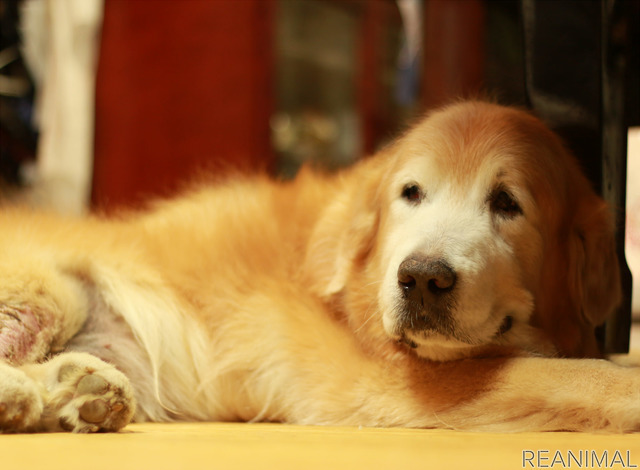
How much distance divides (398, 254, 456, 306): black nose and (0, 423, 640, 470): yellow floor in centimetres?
31

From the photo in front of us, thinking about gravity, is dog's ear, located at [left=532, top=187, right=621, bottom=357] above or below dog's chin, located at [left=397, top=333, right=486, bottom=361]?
above

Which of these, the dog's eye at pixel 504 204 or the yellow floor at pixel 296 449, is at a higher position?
the dog's eye at pixel 504 204

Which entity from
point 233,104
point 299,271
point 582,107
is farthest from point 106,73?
point 582,107

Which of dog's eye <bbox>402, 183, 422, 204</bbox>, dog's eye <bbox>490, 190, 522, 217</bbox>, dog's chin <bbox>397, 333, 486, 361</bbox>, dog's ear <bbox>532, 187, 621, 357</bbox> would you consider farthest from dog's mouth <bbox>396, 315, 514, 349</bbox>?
dog's eye <bbox>402, 183, 422, 204</bbox>

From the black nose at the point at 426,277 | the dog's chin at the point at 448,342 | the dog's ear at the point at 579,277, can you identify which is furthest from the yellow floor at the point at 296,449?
the dog's ear at the point at 579,277

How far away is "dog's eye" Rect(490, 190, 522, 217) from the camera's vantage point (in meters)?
1.74

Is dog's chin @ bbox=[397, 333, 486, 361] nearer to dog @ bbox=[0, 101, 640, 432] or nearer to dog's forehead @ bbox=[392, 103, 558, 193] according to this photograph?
dog @ bbox=[0, 101, 640, 432]

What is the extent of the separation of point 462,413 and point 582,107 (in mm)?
917

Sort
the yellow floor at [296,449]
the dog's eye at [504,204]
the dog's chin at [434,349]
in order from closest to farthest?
the yellow floor at [296,449] → the dog's chin at [434,349] → the dog's eye at [504,204]

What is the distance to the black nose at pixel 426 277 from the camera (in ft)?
4.93

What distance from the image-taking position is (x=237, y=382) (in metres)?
1.99

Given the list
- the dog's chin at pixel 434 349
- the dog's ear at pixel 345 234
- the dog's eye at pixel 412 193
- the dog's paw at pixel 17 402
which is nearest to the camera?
the dog's paw at pixel 17 402

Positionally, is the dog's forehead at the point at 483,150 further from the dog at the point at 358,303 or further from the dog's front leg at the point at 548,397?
the dog's front leg at the point at 548,397

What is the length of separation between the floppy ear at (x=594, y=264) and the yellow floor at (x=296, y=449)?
0.47 meters
